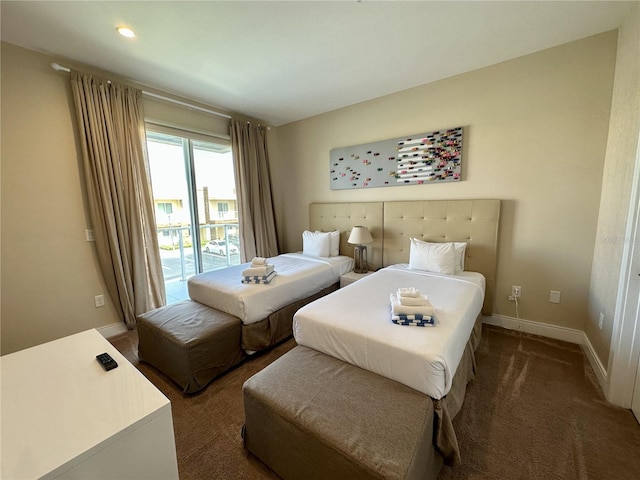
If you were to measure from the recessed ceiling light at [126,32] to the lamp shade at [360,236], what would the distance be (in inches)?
104

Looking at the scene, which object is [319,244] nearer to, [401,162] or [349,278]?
[349,278]

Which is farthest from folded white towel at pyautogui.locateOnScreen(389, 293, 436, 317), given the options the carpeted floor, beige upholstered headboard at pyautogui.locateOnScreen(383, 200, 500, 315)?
beige upholstered headboard at pyautogui.locateOnScreen(383, 200, 500, 315)

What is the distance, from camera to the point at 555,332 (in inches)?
93.0

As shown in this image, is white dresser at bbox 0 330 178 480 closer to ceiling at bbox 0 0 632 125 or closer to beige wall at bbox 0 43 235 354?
beige wall at bbox 0 43 235 354

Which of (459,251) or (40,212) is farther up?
(40,212)

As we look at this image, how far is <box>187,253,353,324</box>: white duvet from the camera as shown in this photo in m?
2.11

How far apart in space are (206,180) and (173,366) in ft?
8.13

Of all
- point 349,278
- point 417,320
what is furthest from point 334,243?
point 417,320

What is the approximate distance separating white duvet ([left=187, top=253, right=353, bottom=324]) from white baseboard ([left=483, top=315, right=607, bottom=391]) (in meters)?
1.77

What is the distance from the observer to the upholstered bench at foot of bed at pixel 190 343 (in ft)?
5.79

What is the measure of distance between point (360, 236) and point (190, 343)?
203cm

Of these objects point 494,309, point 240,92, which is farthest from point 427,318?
point 240,92

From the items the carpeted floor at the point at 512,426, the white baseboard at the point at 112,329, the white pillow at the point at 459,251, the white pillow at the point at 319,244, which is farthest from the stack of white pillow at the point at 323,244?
the white baseboard at the point at 112,329

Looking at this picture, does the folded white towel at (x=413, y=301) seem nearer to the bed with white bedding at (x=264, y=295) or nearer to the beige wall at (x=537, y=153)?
the bed with white bedding at (x=264, y=295)
